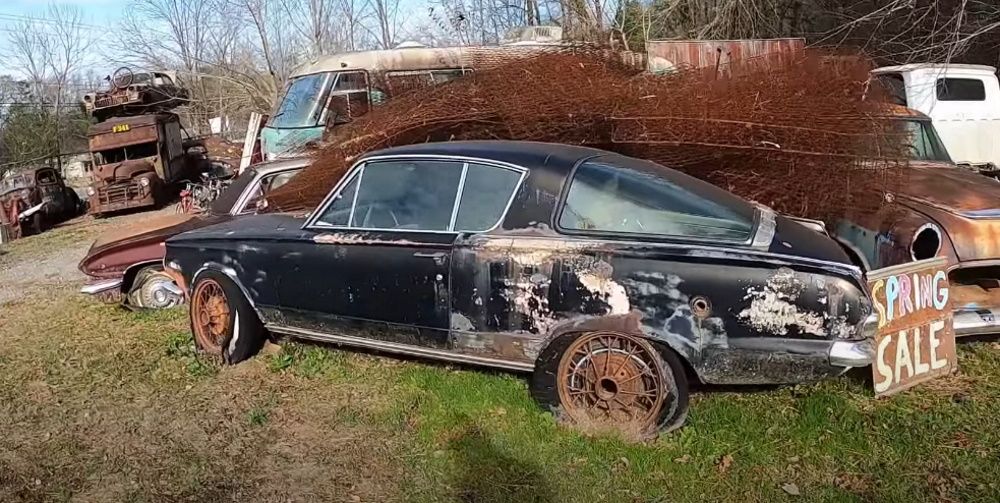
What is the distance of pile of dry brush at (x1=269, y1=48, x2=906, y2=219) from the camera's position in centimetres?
457

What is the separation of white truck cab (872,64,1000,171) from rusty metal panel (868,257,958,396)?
18.5ft

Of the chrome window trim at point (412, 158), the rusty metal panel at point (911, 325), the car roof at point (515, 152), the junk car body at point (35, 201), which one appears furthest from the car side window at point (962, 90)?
the junk car body at point (35, 201)

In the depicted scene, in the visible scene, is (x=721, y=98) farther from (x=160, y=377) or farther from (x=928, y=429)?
(x=160, y=377)

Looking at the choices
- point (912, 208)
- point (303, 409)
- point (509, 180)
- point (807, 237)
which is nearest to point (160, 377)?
point (303, 409)

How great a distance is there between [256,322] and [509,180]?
6.94 ft

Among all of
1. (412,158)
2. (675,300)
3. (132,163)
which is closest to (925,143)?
(675,300)

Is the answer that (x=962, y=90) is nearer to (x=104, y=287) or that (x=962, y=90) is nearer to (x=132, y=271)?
(x=132, y=271)

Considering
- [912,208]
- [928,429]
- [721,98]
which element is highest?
[721,98]

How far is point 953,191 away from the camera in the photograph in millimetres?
4699

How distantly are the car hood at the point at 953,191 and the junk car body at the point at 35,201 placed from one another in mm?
15724

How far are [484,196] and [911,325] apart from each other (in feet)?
7.67

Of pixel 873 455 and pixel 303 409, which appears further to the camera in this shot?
pixel 303 409

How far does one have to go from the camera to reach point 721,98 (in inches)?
188

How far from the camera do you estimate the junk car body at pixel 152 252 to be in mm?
6465
